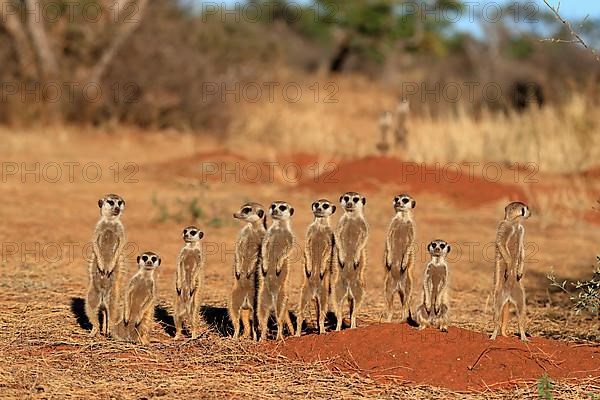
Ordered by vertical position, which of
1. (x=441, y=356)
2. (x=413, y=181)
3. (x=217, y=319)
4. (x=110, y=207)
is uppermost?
(x=413, y=181)

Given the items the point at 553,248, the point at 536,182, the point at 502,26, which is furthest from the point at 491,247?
the point at 502,26

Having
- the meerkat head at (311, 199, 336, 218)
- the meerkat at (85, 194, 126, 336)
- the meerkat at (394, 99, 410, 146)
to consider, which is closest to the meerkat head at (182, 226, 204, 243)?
the meerkat at (85, 194, 126, 336)

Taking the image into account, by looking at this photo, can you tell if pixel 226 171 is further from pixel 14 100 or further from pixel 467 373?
pixel 467 373

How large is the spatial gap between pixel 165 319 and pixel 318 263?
1.68 meters

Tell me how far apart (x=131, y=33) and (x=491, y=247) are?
1522 cm

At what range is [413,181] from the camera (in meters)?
18.5

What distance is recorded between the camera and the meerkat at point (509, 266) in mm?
7758

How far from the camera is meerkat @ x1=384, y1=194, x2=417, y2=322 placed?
8.23m

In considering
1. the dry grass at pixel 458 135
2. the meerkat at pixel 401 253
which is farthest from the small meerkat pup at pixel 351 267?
the dry grass at pixel 458 135

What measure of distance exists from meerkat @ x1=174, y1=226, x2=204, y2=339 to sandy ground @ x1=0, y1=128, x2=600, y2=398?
232 millimetres

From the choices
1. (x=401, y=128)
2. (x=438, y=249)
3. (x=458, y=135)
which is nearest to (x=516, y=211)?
(x=438, y=249)

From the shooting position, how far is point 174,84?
2638 centimetres

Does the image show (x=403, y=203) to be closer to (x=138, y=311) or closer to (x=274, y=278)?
(x=274, y=278)

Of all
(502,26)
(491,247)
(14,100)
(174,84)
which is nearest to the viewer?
(491,247)
